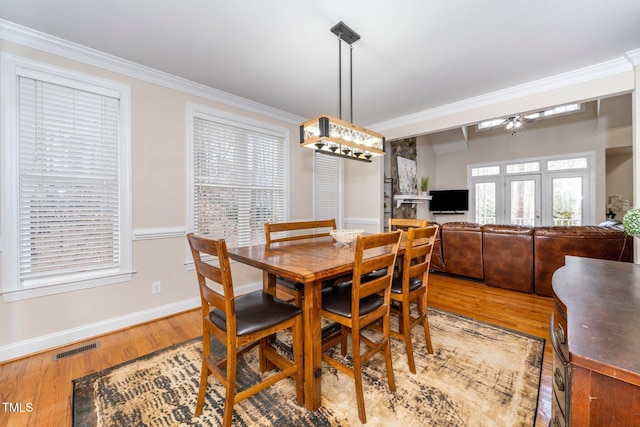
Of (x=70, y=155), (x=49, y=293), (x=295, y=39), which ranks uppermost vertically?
(x=295, y=39)

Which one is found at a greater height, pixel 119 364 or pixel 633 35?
pixel 633 35

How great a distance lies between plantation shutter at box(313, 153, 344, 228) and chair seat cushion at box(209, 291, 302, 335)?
8.94ft

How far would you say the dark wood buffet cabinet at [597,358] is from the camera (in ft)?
1.79

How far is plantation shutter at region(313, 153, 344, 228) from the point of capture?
4414 mm

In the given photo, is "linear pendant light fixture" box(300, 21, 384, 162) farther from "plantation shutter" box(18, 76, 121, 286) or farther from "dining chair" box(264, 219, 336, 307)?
"plantation shutter" box(18, 76, 121, 286)

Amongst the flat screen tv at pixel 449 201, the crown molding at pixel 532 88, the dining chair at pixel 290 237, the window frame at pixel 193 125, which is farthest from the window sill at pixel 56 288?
the flat screen tv at pixel 449 201

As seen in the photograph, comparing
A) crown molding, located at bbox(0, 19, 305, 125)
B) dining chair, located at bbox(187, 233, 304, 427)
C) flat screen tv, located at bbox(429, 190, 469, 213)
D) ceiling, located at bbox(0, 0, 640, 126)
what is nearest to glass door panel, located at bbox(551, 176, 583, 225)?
flat screen tv, located at bbox(429, 190, 469, 213)

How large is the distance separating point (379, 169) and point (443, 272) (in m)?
1.96

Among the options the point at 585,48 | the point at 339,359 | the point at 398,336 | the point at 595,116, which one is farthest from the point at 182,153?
the point at 595,116

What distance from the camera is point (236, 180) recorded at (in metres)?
3.38

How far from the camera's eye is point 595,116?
5832 millimetres

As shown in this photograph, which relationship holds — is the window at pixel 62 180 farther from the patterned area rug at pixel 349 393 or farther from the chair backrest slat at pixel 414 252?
the chair backrest slat at pixel 414 252

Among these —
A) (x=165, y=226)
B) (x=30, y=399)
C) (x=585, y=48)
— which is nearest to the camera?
(x=30, y=399)

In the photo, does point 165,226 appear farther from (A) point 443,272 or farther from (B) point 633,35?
(B) point 633,35
